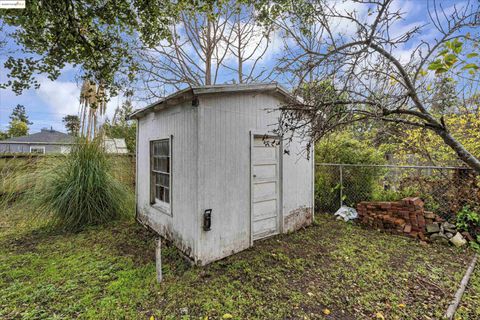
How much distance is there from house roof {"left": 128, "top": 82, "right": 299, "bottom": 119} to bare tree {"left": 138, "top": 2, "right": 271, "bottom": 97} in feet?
17.7

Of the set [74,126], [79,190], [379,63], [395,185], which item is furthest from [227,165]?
[395,185]

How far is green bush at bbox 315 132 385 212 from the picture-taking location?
17.4 ft

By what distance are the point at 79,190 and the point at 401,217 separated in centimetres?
645

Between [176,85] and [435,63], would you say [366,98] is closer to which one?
[435,63]

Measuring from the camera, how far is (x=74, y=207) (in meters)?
4.30

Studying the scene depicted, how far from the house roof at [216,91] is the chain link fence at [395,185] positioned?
2.80 m

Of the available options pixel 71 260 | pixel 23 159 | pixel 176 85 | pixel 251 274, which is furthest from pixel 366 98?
pixel 176 85

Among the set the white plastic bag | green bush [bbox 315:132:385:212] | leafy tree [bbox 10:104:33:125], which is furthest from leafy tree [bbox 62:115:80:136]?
leafy tree [bbox 10:104:33:125]

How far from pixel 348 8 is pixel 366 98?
92 cm

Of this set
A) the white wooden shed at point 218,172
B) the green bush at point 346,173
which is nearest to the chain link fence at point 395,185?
the green bush at point 346,173

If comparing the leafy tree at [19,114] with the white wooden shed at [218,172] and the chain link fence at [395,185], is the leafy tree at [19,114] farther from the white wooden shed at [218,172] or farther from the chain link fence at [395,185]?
the chain link fence at [395,185]

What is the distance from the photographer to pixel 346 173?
548 cm

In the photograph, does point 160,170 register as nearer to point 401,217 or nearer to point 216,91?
point 216,91

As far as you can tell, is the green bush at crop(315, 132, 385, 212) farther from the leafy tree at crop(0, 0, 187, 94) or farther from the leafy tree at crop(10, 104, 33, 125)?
the leafy tree at crop(10, 104, 33, 125)
